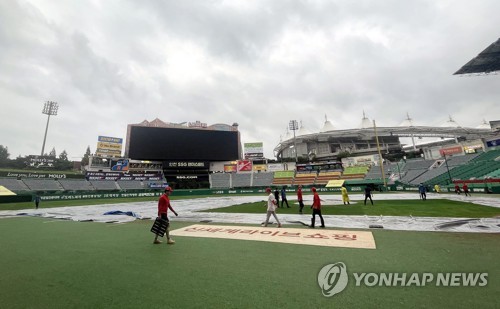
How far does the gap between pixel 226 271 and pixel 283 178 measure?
6201 cm

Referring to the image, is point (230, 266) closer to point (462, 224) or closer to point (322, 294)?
point (322, 294)

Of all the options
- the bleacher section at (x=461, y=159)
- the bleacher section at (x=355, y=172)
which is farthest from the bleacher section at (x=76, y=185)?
the bleacher section at (x=461, y=159)

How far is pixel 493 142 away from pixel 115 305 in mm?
66832

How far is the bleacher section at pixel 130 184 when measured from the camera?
56472 millimetres

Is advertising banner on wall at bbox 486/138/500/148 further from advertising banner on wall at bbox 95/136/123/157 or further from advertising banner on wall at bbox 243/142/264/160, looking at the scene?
advertising banner on wall at bbox 95/136/123/157

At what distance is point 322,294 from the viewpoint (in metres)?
3.88

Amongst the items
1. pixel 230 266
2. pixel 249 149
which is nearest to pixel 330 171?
pixel 249 149

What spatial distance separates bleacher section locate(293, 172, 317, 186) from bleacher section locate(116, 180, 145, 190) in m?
41.9

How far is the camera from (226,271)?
505 centimetres

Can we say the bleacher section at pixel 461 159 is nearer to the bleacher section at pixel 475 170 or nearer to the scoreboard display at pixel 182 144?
the bleacher section at pixel 475 170

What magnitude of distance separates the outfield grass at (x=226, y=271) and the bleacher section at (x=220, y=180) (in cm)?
5700

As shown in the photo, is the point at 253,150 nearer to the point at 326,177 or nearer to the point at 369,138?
the point at 326,177

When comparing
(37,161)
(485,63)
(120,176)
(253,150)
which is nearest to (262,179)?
(253,150)

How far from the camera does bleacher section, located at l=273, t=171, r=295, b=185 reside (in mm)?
63997
